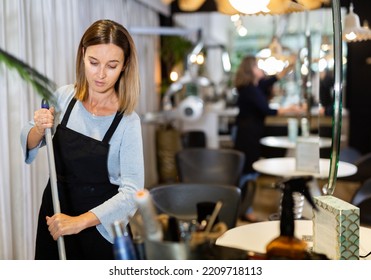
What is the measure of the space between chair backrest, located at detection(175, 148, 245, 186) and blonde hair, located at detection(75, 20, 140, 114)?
2.23 meters

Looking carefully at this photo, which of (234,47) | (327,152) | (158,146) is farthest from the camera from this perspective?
(234,47)

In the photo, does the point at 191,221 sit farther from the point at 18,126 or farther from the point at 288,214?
the point at 18,126

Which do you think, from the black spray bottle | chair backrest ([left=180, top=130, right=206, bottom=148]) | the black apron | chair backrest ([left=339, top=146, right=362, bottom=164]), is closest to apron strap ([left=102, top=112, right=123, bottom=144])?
the black apron

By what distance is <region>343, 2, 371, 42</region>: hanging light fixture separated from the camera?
231cm

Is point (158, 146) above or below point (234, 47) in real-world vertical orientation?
below

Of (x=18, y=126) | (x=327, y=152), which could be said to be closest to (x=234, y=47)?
(x=327, y=152)

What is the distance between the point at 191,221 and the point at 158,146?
2.88ft

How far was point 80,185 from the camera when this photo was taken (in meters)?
1.49

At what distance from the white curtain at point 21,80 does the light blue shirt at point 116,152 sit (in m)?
0.07

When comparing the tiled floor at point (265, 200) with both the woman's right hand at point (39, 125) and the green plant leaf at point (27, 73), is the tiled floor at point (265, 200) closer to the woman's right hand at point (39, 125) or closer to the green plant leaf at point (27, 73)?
the woman's right hand at point (39, 125)

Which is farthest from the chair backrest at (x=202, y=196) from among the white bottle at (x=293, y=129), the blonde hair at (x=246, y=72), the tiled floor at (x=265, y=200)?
the white bottle at (x=293, y=129)

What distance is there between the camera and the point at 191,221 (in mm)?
1342

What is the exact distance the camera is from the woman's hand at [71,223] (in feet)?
4.86

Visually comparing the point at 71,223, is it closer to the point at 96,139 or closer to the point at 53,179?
the point at 53,179
